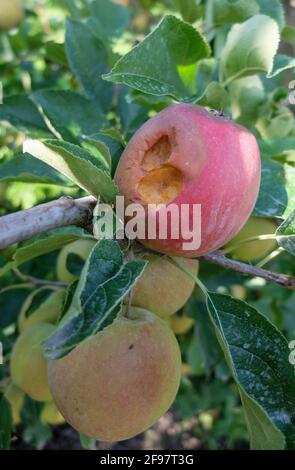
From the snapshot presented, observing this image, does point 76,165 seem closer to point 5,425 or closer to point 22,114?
point 22,114

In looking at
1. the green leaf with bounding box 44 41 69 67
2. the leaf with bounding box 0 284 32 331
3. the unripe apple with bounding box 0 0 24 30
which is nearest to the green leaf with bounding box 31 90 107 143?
the green leaf with bounding box 44 41 69 67

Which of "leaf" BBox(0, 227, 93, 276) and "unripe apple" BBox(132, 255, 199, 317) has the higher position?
"leaf" BBox(0, 227, 93, 276)

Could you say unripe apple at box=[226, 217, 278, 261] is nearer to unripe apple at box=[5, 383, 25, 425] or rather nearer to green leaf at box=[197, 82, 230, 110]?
green leaf at box=[197, 82, 230, 110]

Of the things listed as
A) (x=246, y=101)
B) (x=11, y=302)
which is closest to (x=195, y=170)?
(x=246, y=101)

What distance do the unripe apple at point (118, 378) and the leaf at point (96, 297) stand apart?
14 cm

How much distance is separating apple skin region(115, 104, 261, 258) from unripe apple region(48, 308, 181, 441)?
5.1 inches

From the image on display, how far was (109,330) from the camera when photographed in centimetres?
79

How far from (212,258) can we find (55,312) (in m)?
0.40

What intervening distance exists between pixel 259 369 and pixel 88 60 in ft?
2.36

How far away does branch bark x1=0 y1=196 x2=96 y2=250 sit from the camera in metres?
0.57

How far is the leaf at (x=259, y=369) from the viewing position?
0.71 metres

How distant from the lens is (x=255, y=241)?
106 centimetres
